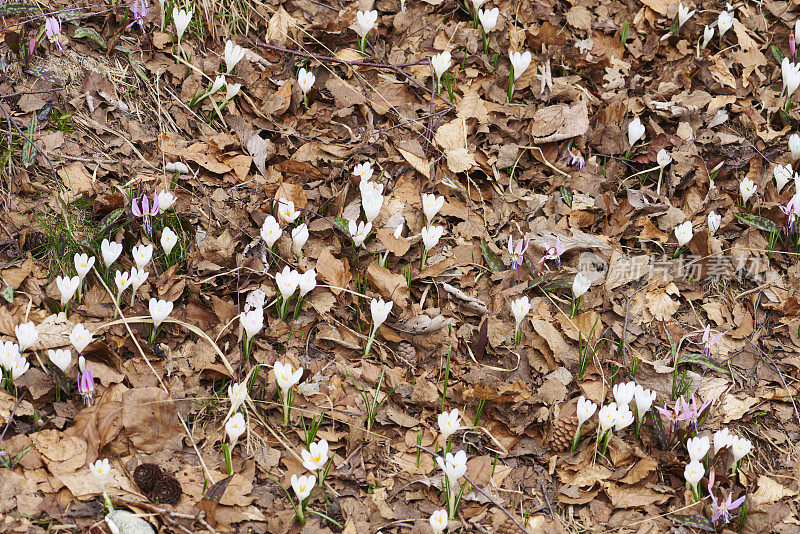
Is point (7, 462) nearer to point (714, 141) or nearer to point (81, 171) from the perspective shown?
point (81, 171)

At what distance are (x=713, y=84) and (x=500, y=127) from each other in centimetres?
137

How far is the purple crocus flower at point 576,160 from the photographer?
12.4 feet

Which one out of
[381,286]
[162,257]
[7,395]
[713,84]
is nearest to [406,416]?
[381,286]

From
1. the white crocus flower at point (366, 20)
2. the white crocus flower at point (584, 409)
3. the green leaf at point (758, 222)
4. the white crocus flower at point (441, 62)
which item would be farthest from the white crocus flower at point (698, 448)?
the white crocus flower at point (366, 20)

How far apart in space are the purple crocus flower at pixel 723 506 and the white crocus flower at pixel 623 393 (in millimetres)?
391

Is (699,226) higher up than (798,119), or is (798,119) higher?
(798,119)

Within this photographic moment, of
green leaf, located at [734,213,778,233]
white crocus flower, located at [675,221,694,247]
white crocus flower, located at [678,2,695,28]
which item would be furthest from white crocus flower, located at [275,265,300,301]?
white crocus flower, located at [678,2,695,28]

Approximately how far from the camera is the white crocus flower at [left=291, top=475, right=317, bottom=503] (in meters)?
2.42

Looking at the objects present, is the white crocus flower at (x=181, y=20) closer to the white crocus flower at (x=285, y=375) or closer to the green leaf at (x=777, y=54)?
the white crocus flower at (x=285, y=375)

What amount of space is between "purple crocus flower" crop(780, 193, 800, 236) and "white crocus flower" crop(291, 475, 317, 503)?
8.54 feet

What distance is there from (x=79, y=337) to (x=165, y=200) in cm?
74

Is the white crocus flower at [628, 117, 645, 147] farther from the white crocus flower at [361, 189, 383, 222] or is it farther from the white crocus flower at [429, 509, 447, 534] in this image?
the white crocus flower at [429, 509, 447, 534]

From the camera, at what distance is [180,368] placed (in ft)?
9.40

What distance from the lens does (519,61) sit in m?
3.78
